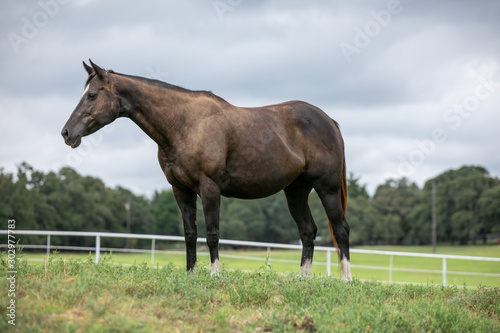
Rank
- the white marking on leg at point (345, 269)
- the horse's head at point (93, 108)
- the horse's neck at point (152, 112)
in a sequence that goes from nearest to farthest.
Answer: the horse's head at point (93, 108) < the horse's neck at point (152, 112) < the white marking on leg at point (345, 269)

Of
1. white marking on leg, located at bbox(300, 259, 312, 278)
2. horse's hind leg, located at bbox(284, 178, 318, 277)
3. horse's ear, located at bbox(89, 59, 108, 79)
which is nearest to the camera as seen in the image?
horse's ear, located at bbox(89, 59, 108, 79)

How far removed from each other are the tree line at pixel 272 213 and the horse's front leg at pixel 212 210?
50366 millimetres

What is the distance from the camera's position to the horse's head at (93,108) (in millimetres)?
5566

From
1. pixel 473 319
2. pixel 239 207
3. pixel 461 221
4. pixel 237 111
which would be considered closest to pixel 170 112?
pixel 237 111

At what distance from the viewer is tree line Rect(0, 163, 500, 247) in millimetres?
58188

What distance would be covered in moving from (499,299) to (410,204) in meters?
78.6

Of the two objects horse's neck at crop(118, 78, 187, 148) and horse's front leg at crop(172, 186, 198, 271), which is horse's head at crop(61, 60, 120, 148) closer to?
horse's neck at crop(118, 78, 187, 148)

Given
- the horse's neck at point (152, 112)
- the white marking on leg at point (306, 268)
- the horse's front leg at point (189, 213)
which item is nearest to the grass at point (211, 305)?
the horse's front leg at point (189, 213)

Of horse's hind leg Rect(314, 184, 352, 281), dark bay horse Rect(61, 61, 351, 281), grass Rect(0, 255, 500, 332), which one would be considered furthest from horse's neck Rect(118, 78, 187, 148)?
horse's hind leg Rect(314, 184, 352, 281)

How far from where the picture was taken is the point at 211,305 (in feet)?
15.4

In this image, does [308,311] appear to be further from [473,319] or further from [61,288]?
[61,288]

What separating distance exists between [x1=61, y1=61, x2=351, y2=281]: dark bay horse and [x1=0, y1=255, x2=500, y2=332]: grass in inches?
34.1

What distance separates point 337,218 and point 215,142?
2.34 meters

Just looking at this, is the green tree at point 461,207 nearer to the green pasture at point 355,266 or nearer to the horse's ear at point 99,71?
the green pasture at point 355,266
